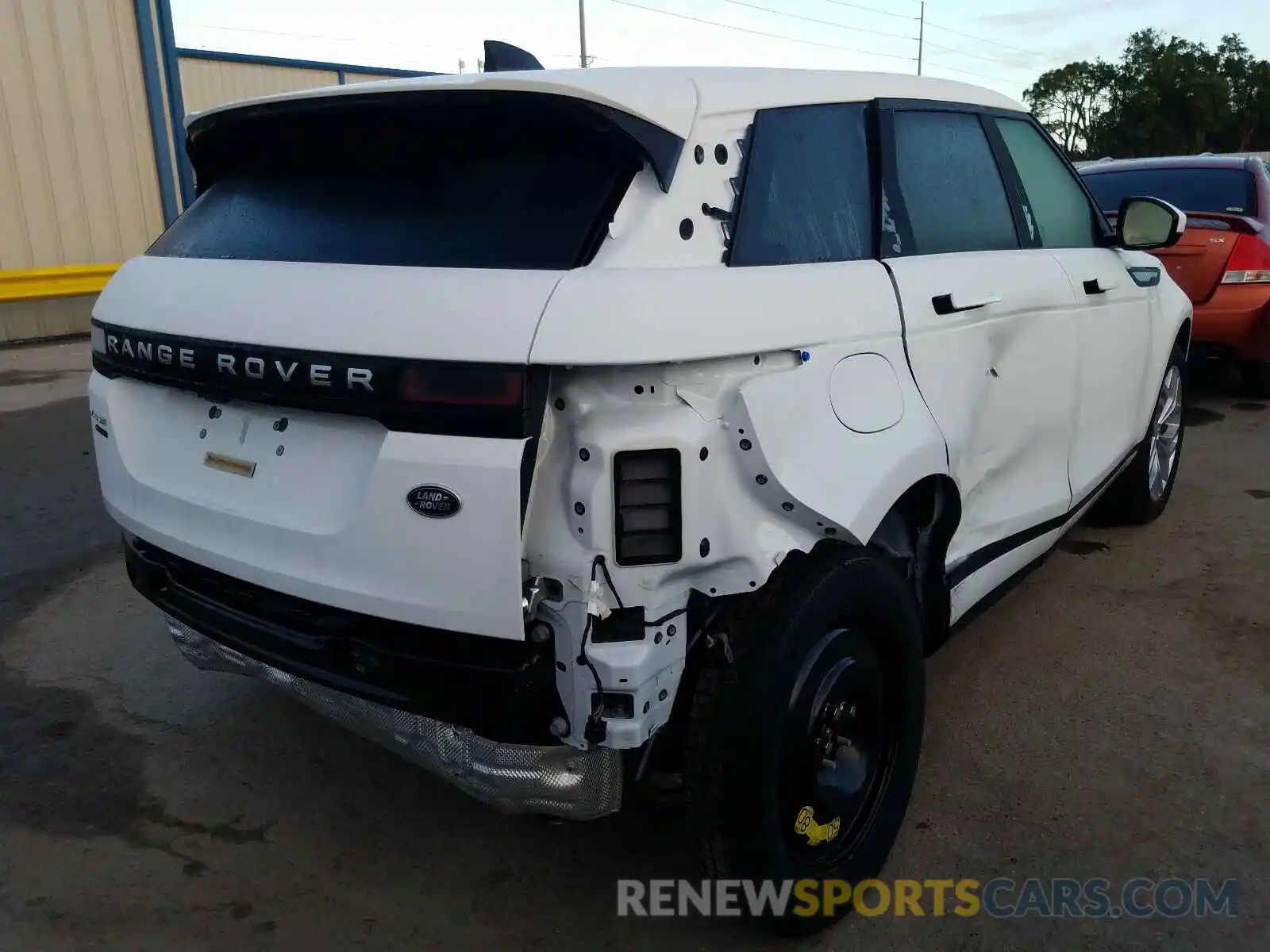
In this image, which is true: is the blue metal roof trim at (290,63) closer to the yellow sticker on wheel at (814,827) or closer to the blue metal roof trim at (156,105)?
the blue metal roof trim at (156,105)

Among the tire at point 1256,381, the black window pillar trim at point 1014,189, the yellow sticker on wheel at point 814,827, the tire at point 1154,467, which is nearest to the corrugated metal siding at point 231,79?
the tire at point 1256,381

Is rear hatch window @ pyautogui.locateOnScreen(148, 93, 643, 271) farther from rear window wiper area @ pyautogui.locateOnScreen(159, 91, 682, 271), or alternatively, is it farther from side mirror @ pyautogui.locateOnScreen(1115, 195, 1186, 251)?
side mirror @ pyautogui.locateOnScreen(1115, 195, 1186, 251)

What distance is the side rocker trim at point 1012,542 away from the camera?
2859 millimetres

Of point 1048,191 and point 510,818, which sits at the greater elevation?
point 1048,191

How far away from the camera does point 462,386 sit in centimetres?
184

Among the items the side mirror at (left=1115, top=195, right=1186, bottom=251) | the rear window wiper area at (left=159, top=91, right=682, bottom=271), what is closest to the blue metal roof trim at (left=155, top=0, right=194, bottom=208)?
the rear window wiper area at (left=159, top=91, right=682, bottom=271)

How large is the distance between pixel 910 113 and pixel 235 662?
89.1 inches

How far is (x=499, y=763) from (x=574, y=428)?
701 mm

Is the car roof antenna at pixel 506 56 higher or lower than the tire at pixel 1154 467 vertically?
higher

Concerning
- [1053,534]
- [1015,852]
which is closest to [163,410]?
[1015,852]

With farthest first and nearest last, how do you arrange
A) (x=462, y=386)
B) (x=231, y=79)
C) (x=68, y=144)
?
(x=231, y=79), (x=68, y=144), (x=462, y=386)

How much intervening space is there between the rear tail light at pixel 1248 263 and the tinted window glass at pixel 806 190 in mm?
5317

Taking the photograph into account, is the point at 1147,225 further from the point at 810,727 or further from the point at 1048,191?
the point at 810,727

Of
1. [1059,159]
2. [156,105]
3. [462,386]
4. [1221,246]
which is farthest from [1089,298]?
[156,105]
